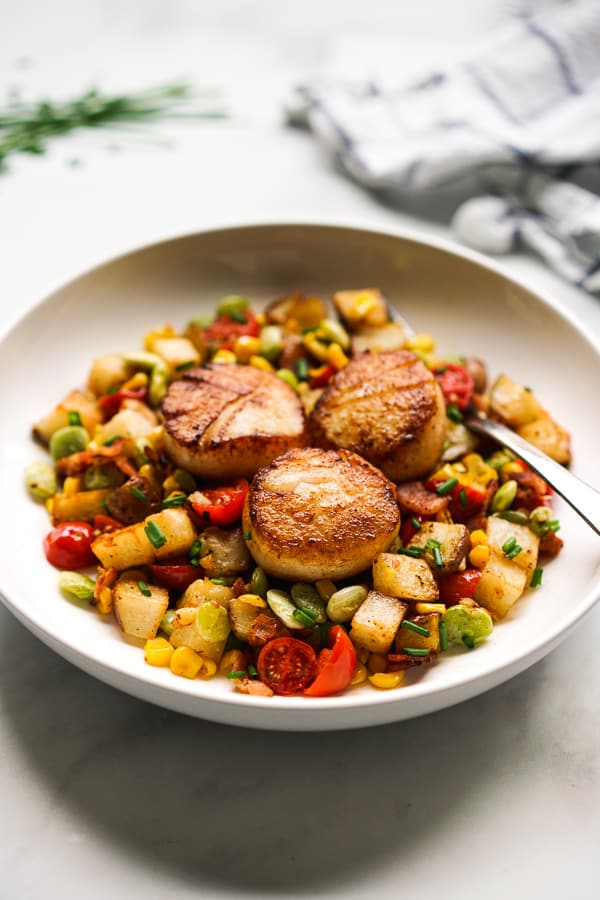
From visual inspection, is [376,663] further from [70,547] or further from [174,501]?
[70,547]

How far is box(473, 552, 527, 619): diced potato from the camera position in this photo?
3551mm

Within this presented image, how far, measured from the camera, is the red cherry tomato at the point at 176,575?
3643 millimetres

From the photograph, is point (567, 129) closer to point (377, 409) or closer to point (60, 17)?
point (377, 409)

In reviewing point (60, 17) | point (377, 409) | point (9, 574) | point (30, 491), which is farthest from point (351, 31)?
point (9, 574)

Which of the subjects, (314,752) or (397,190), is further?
(397,190)

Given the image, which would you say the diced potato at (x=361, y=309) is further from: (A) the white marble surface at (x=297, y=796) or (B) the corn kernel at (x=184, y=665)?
(B) the corn kernel at (x=184, y=665)

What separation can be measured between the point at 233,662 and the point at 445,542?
3.17 feet

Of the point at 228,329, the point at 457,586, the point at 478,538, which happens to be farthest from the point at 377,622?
the point at 228,329

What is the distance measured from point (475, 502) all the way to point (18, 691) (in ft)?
6.66

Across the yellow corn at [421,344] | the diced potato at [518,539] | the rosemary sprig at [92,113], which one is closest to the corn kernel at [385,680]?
the diced potato at [518,539]

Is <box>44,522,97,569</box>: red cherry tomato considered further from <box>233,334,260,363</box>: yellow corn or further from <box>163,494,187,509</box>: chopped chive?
<box>233,334,260,363</box>: yellow corn

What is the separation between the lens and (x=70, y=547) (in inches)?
148

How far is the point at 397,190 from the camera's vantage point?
6.09 metres

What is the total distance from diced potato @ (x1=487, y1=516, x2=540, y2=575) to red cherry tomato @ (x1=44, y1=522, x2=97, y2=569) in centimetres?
168
